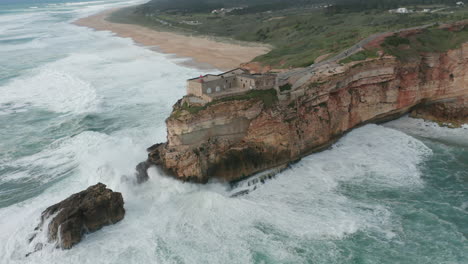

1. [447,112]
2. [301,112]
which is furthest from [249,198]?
[447,112]

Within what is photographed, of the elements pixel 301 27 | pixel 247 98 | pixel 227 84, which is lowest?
pixel 247 98

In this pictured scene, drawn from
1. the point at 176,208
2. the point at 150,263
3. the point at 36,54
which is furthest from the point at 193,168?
the point at 36,54

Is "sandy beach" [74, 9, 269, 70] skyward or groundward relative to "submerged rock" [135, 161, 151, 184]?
skyward

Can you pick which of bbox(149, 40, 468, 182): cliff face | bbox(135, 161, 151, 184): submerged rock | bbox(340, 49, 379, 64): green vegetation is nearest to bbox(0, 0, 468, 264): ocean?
bbox(135, 161, 151, 184): submerged rock

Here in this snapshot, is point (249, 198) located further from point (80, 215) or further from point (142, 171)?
point (80, 215)

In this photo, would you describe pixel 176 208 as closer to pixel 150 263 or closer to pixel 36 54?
pixel 150 263

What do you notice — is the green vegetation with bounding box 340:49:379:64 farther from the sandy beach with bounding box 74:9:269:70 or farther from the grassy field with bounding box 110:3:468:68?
the sandy beach with bounding box 74:9:269:70

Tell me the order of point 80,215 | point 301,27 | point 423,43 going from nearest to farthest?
point 80,215
point 423,43
point 301,27
